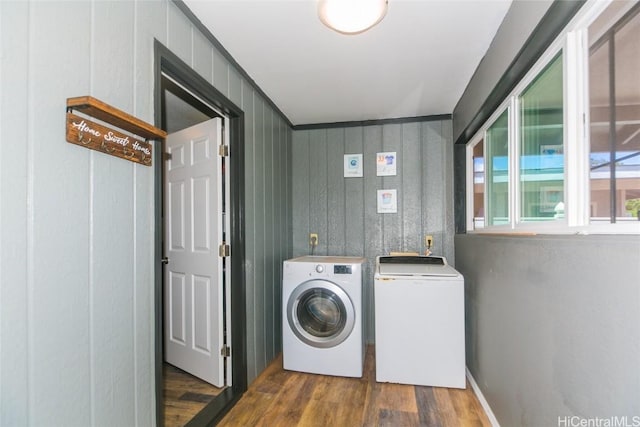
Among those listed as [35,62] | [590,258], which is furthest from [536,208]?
[35,62]

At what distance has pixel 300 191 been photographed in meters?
3.49

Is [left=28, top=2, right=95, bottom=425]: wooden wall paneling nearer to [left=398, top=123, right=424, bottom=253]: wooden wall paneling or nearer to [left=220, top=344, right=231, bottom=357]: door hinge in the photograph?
[left=220, top=344, right=231, bottom=357]: door hinge

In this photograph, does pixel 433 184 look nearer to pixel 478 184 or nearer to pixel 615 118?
pixel 478 184

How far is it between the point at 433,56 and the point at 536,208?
3.87ft

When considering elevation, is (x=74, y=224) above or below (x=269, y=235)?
above

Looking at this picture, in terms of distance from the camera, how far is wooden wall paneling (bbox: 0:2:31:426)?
88 cm

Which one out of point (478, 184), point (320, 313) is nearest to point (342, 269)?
point (320, 313)

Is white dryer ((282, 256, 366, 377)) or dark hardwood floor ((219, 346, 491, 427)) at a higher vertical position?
white dryer ((282, 256, 366, 377))

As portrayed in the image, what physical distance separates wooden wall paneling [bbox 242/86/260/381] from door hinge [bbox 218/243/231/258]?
0.14 metres

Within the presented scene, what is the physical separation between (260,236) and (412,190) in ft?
5.33

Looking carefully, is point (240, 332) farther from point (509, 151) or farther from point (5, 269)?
point (509, 151)

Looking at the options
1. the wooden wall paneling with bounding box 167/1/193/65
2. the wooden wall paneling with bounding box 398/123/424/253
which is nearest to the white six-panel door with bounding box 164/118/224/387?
the wooden wall paneling with bounding box 167/1/193/65

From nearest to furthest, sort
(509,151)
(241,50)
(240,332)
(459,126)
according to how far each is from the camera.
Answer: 1. (509,151)
2. (241,50)
3. (240,332)
4. (459,126)

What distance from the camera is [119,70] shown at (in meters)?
1.27
